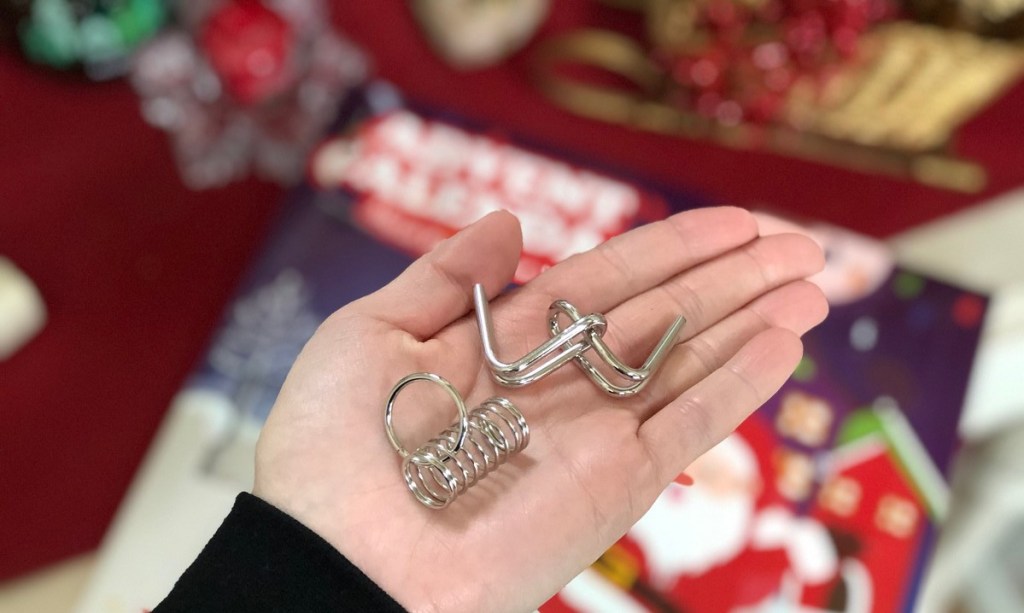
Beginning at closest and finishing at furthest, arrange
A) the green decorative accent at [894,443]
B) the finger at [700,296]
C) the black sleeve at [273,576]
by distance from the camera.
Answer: the black sleeve at [273,576] → the finger at [700,296] → the green decorative accent at [894,443]

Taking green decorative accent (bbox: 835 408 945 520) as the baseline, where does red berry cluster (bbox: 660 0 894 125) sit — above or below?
above

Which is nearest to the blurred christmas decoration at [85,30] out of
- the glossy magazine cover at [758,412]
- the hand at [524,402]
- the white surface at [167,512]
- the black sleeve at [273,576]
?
the glossy magazine cover at [758,412]

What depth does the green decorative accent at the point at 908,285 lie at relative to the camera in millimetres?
847

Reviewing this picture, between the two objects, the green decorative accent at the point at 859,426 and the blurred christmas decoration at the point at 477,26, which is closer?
the green decorative accent at the point at 859,426

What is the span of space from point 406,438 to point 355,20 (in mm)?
669

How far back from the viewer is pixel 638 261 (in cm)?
65

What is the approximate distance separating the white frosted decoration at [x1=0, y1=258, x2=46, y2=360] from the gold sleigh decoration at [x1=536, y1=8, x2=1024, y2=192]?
0.61 m

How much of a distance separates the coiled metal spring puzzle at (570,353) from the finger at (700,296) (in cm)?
1

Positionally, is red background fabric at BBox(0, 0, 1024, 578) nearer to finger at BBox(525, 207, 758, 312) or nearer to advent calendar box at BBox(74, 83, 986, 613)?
advent calendar box at BBox(74, 83, 986, 613)

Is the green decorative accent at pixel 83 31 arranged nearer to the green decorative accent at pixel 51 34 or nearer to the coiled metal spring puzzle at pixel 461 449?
the green decorative accent at pixel 51 34

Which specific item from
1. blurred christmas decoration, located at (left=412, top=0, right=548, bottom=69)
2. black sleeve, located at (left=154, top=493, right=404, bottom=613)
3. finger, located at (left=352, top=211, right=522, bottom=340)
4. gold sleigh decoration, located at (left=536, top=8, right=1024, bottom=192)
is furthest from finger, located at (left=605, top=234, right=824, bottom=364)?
blurred christmas decoration, located at (left=412, top=0, right=548, bottom=69)

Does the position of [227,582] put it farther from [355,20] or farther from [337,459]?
[355,20]

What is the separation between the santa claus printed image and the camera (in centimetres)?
69

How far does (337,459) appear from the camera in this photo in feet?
1.84
